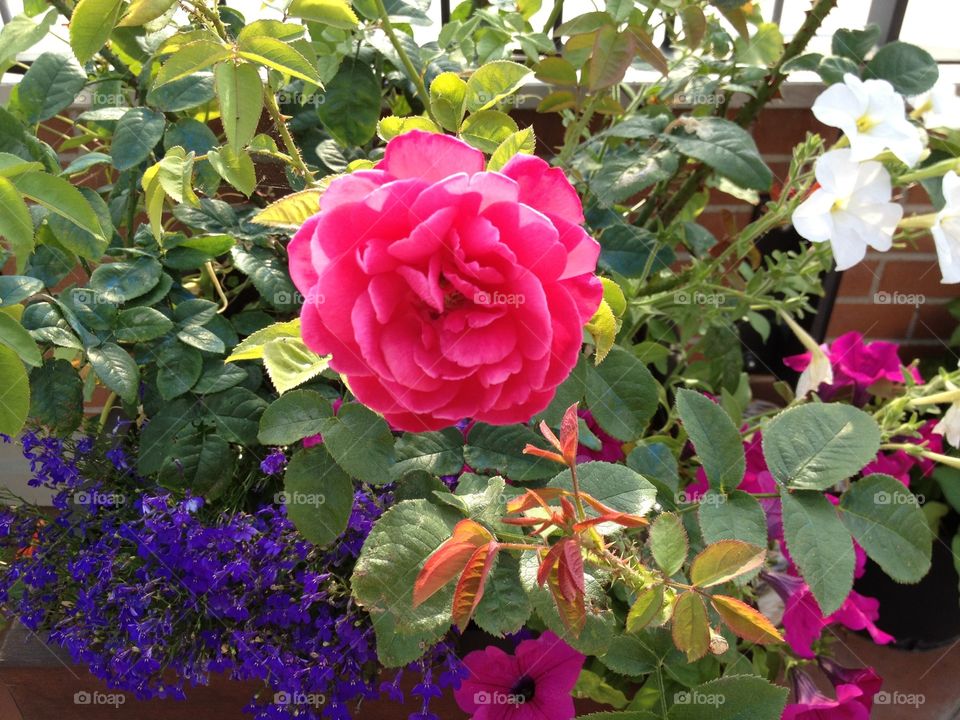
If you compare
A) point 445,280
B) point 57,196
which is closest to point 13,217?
point 57,196

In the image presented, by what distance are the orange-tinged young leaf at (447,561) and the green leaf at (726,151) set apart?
501mm

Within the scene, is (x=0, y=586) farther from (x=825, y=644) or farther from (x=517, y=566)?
(x=825, y=644)

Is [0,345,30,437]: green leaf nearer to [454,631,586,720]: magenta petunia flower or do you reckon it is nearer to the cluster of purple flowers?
the cluster of purple flowers

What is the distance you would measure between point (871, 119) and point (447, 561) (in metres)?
0.55

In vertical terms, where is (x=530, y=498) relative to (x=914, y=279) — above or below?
above

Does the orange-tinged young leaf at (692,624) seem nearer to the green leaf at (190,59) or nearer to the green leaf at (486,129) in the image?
the green leaf at (486,129)

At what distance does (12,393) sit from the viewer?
0.63 meters

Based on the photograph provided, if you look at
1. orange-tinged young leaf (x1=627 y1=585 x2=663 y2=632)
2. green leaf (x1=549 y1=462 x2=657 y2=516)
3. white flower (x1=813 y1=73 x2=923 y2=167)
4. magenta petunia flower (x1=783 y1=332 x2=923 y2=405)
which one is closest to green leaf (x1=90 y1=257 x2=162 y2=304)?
green leaf (x1=549 y1=462 x2=657 y2=516)

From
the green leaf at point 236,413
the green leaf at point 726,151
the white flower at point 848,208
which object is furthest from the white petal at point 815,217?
the green leaf at point 236,413

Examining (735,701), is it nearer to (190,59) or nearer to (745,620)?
(745,620)

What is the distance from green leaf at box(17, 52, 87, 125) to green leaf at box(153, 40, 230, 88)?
15.7 inches

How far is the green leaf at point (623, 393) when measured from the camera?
756mm

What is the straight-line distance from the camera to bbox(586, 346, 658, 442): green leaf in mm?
756

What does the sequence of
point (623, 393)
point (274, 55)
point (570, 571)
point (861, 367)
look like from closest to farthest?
1. point (570, 571)
2. point (274, 55)
3. point (623, 393)
4. point (861, 367)
